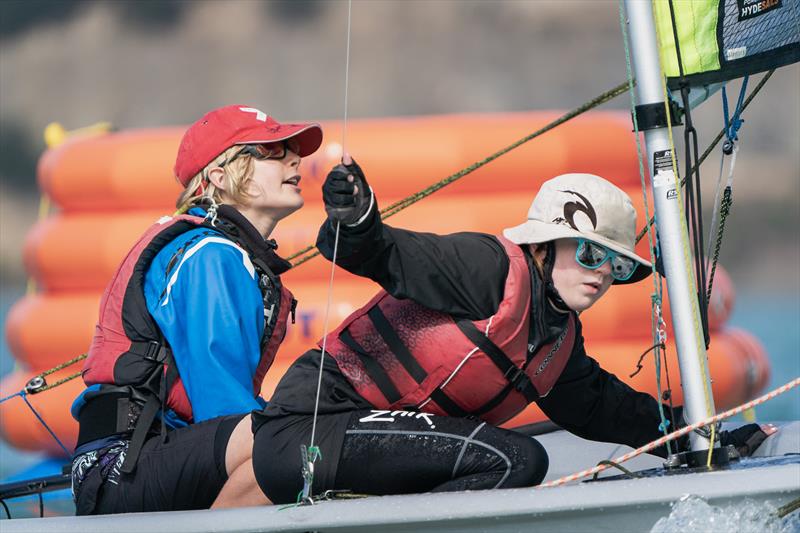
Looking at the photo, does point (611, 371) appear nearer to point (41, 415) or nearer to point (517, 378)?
point (41, 415)

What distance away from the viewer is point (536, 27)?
1088 centimetres

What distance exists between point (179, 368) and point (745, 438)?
40.5 inches

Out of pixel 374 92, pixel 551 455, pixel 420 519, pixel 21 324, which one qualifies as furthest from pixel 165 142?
pixel 374 92

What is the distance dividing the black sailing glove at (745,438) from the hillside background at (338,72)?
8261 millimetres

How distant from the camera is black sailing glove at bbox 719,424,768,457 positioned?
1972 mm

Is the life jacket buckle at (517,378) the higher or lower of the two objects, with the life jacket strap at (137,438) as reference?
higher

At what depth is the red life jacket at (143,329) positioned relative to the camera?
1.72 meters

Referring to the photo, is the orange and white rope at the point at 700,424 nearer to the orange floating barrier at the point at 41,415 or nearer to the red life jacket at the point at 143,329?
the red life jacket at the point at 143,329

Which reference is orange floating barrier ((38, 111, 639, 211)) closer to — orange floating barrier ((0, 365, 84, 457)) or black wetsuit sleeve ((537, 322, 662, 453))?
orange floating barrier ((0, 365, 84, 457))

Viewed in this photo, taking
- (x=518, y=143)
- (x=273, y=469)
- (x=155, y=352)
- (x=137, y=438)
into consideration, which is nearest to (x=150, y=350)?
(x=155, y=352)

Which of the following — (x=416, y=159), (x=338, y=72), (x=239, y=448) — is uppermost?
(x=338, y=72)

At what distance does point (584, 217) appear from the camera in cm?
162

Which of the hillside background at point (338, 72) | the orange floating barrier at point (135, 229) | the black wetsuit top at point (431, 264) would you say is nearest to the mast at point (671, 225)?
the black wetsuit top at point (431, 264)

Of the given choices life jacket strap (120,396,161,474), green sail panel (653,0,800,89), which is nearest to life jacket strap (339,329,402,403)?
life jacket strap (120,396,161,474)
